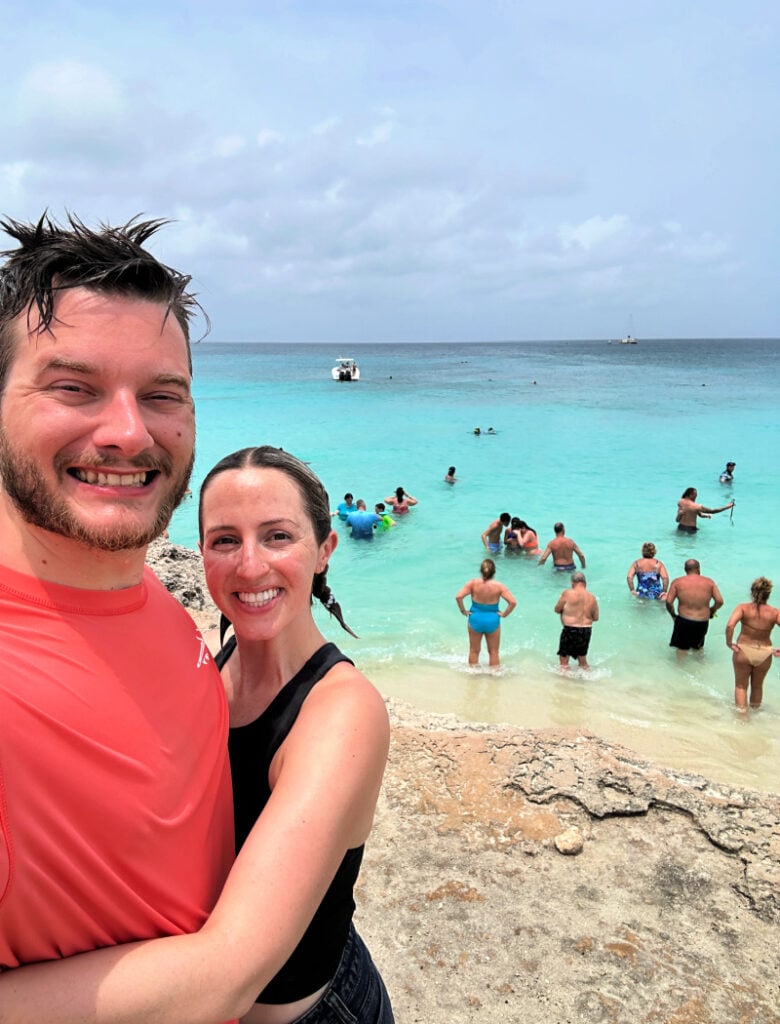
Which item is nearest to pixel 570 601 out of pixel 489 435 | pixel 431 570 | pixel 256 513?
pixel 431 570

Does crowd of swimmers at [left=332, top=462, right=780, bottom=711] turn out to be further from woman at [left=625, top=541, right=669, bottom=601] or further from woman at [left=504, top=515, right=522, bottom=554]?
woman at [left=504, top=515, right=522, bottom=554]

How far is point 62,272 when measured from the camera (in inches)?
51.3

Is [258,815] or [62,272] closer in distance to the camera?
[62,272]

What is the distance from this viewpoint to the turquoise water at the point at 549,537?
7863mm

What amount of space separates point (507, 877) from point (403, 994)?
82 cm

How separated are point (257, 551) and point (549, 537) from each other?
15.6 m

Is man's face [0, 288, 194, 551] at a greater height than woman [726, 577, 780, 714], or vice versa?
man's face [0, 288, 194, 551]

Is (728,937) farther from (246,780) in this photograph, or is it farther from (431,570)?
(431,570)

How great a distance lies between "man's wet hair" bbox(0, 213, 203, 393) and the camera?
1282 mm

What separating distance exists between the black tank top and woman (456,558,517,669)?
7.41 metres

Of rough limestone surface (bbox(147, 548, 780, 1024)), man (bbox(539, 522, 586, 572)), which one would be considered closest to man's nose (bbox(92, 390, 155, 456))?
rough limestone surface (bbox(147, 548, 780, 1024))

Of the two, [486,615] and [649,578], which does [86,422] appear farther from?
[649,578]

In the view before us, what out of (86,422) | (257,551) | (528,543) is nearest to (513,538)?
(528,543)

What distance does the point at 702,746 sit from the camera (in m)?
6.92
